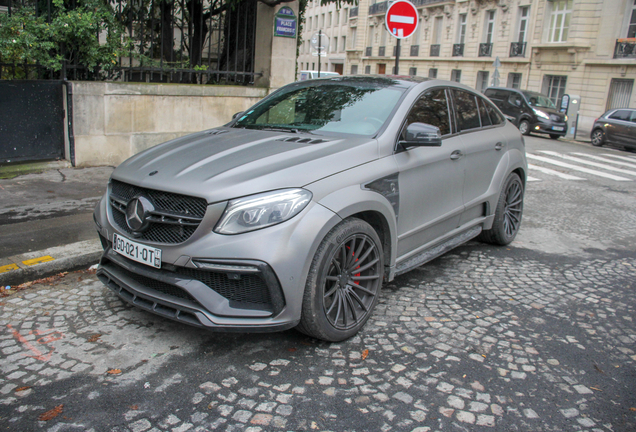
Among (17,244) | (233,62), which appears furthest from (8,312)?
(233,62)

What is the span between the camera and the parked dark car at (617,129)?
59.7 feet

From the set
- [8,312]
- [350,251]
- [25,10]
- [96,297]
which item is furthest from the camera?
[25,10]

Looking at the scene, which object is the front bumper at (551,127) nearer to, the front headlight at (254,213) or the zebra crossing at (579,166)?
the zebra crossing at (579,166)

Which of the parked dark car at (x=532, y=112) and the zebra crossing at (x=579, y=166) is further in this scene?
the parked dark car at (x=532, y=112)

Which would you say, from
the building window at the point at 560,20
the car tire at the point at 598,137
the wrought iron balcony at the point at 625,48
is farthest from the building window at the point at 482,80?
the car tire at the point at 598,137

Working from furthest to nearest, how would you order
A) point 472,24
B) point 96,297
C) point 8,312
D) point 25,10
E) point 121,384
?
point 472,24
point 25,10
point 96,297
point 8,312
point 121,384

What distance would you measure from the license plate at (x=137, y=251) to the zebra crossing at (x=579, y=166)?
29.7 ft

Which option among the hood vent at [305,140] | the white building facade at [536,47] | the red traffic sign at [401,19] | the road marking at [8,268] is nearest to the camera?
the hood vent at [305,140]

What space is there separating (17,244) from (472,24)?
39.3 metres

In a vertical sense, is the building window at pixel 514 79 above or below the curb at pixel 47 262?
above

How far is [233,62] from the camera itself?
10.1 m

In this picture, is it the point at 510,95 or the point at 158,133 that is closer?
the point at 158,133

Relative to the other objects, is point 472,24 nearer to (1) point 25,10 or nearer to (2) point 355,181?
(1) point 25,10

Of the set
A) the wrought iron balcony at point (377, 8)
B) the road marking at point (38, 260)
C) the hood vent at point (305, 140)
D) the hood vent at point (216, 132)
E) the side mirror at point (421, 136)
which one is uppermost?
the wrought iron balcony at point (377, 8)
